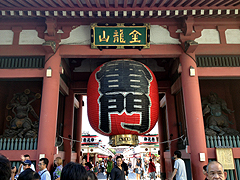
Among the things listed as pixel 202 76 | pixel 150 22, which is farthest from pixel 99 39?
pixel 202 76

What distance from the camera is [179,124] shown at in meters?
7.35

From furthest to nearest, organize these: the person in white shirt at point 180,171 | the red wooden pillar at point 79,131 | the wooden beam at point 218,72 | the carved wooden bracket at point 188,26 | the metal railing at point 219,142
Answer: the red wooden pillar at point 79,131 < the wooden beam at point 218,72 < the carved wooden bracket at point 188,26 < the metal railing at point 219,142 < the person in white shirt at point 180,171

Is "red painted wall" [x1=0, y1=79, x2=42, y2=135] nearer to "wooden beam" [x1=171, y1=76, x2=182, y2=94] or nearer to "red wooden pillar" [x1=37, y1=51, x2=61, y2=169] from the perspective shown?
"red wooden pillar" [x1=37, y1=51, x2=61, y2=169]

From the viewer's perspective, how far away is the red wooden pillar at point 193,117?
498 cm

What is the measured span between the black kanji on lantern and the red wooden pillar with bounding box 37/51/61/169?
132 centimetres

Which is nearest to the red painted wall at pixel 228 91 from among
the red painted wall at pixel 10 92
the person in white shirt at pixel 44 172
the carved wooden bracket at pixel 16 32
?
the person in white shirt at pixel 44 172

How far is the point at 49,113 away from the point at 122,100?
204 centimetres

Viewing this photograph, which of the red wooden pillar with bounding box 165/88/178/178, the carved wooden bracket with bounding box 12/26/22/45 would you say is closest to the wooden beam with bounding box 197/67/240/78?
the red wooden pillar with bounding box 165/88/178/178

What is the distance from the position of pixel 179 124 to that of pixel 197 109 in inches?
83.5

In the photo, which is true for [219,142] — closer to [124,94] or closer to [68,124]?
[124,94]

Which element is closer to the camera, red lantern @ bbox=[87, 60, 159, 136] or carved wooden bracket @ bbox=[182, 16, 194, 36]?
red lantern @ bbox=[87, 60, 159, 136]

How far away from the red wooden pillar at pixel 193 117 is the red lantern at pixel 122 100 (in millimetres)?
969

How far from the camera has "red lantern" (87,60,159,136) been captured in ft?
15.6

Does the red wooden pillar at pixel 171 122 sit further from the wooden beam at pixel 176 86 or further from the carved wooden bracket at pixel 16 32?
the carved wooden bracket at pixel 16 32
